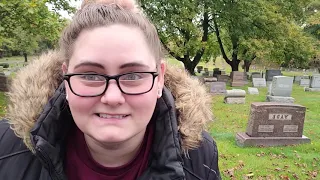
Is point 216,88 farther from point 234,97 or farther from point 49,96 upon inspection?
point 49,96

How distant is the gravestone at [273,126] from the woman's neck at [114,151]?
6.18 m

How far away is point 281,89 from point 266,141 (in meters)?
7.14

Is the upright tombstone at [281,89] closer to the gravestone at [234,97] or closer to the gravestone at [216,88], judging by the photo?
the gravestone at [234,97]

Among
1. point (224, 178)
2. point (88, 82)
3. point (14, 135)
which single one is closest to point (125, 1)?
point (88, 82)

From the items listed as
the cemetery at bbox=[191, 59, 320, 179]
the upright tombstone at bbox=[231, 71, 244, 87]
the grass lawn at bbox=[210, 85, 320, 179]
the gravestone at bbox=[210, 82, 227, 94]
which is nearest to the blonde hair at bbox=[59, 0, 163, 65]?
the grass lawn at bbox=[210, 85, 320, 179]

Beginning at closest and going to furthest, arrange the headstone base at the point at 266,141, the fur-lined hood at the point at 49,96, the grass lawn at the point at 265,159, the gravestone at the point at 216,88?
the fur-lined hood at the point at 49,96, the grass lawn at the point at 265,159, the headstone base at the point at 266,141, the gravestone at the point at 216,88

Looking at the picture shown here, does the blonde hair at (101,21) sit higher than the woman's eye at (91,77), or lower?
higher

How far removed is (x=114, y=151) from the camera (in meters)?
1.58

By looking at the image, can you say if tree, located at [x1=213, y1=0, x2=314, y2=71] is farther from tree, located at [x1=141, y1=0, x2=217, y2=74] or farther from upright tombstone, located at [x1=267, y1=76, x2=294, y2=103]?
upright tombstone, located at [x1=267, y1=76, x2=294, y2=103]

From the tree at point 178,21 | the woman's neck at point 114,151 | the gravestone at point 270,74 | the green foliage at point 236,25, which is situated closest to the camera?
the woman's neck at point 114,151

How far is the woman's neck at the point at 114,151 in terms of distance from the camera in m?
1.57

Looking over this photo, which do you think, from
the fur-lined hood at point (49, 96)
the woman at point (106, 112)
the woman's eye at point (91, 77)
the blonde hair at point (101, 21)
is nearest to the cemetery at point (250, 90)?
the fur-lined hood at point (49, 96)

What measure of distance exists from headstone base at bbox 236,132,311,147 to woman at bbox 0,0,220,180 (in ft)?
19.0

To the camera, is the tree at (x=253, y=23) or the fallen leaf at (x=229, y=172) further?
the tree at (x=253, y=23)
